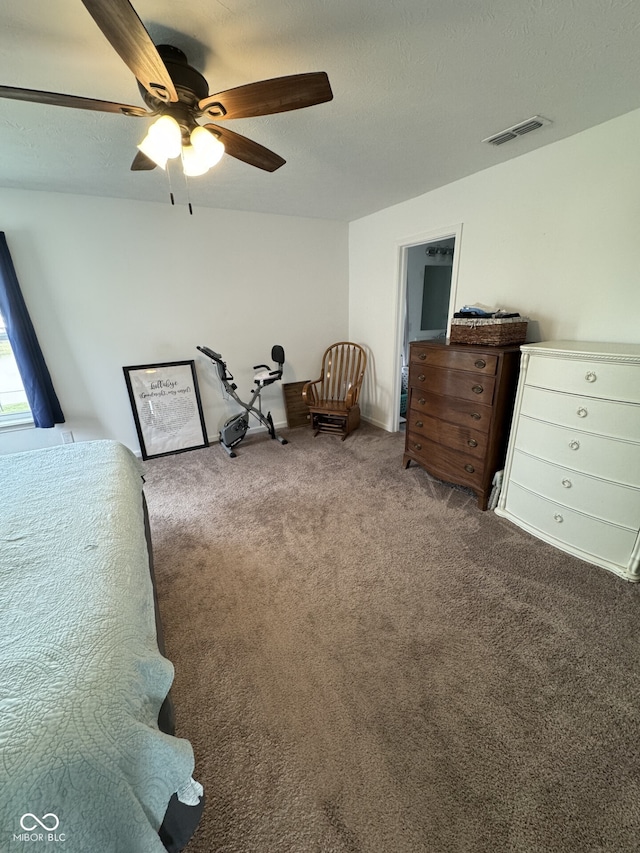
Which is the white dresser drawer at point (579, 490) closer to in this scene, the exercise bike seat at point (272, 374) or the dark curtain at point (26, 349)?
the exercise bike seat at point (272, 374)

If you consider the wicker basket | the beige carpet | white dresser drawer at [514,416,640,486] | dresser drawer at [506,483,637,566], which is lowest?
the beige carpet

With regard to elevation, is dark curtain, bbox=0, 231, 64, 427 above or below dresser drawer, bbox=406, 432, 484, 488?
above

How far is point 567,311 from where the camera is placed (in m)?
2.17

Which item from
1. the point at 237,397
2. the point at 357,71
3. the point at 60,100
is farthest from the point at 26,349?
the point at 357,71

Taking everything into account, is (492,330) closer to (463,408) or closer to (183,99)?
(463,408)

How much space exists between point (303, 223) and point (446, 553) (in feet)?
A: 11.6

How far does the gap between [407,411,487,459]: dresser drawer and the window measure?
3363 mm

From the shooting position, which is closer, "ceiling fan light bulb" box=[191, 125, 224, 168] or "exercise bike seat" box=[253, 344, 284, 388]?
"ceiling fan light bulb" box=[191, 125, 224, 168]

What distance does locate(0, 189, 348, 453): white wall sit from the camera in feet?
8.94

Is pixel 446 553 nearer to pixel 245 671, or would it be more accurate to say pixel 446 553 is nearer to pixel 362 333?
pixel 245 671

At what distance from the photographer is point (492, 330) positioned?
2.17 m

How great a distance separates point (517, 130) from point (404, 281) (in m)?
1.58

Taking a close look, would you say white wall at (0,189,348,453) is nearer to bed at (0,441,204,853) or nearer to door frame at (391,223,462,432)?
door frame at (391,223,462,432)

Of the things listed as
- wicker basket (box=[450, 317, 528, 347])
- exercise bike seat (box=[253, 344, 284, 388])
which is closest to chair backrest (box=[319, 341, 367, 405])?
exercise bike seat (box=[253, 344, 284, 388])
